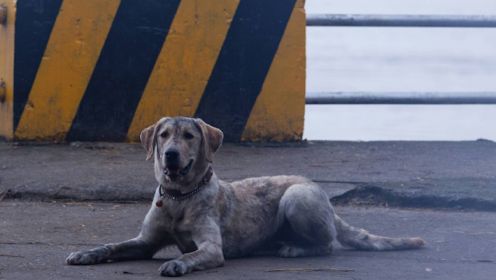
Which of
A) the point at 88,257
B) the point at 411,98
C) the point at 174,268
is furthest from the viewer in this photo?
the point at 411,98

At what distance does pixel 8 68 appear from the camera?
9156 millimetres

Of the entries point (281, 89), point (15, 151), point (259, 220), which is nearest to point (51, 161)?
point (15, 151)

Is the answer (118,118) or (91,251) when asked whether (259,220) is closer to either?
Result: (91,251)

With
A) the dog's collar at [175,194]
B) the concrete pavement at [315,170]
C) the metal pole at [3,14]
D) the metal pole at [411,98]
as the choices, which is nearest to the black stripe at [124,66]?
the concrete pavement at [315,170]

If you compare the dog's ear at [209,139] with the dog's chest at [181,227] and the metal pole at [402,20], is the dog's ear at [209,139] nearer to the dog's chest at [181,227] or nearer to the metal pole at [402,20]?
the dog's chest at [181,227]

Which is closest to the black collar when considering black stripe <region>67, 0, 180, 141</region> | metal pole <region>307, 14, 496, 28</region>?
black stripe <region>67, 0, 180, 141</region>

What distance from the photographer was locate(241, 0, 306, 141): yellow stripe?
30.8 feet

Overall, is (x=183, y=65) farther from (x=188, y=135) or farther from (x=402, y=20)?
(x=188, y=135)

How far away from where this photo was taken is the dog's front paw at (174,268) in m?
5.70

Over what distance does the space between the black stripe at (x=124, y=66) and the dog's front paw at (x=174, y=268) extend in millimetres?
3592

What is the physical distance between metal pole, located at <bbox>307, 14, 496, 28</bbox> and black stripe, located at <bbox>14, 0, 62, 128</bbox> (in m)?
2.19

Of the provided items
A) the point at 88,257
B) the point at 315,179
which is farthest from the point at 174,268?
the point at 315,179

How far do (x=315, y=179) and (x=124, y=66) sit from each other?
1.86 meters

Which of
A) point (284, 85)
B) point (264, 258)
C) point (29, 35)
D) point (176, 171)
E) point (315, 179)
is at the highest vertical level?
point (29, 35)
